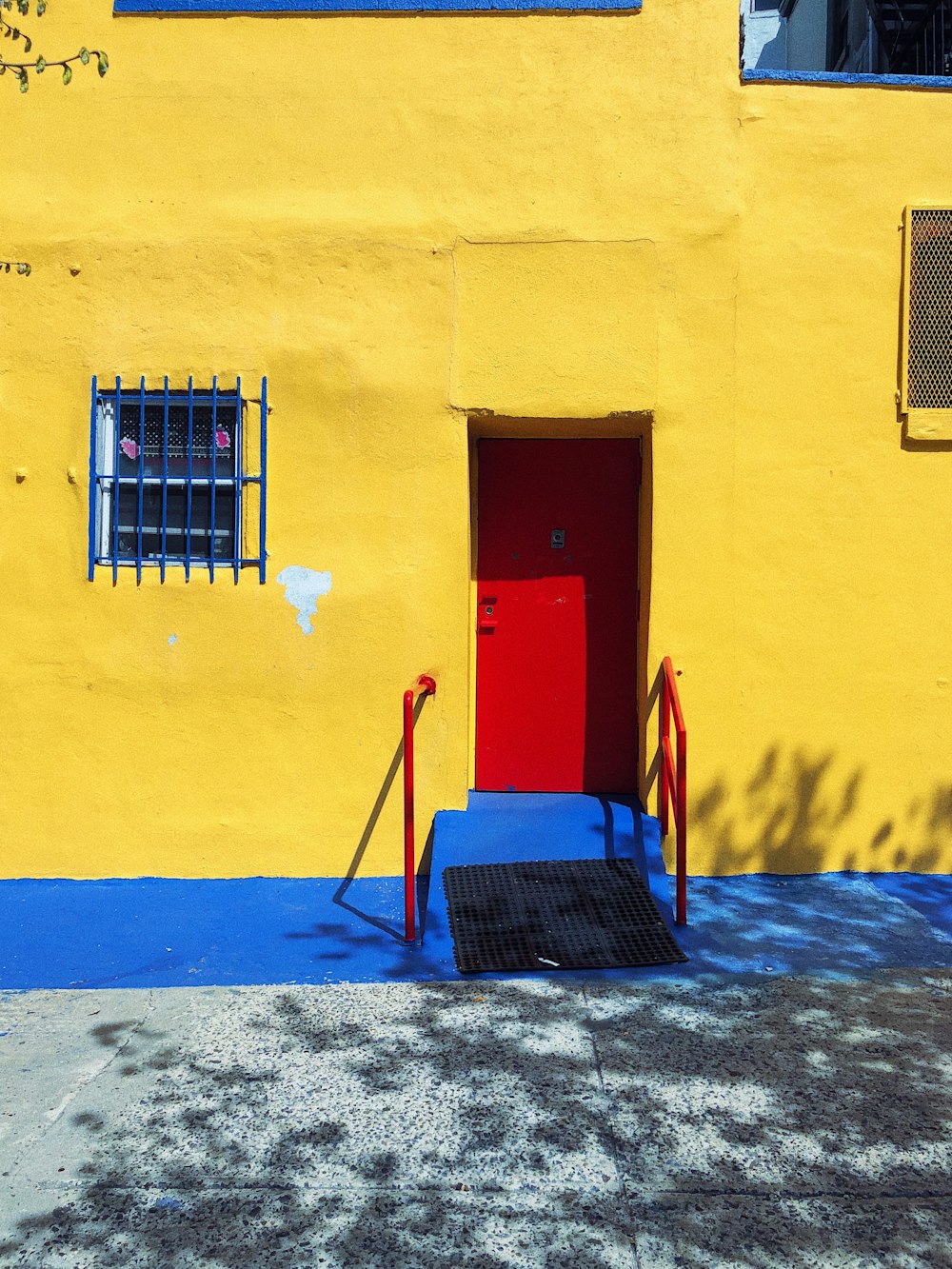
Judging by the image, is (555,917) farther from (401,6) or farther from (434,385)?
(401,6)

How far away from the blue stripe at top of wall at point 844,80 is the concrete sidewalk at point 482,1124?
481 cm

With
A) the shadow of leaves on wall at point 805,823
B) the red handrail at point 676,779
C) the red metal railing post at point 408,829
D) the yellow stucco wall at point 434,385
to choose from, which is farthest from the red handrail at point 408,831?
the shadow of leaves on wall at point 805,823

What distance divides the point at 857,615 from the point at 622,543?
1.42m

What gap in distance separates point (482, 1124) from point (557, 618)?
3.38 meters

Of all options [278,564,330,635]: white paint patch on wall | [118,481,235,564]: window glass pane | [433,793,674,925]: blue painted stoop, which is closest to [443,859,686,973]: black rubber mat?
[433,793,674,925]: blue painted stoop

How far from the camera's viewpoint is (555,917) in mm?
5191

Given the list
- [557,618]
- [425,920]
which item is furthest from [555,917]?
[557,618]

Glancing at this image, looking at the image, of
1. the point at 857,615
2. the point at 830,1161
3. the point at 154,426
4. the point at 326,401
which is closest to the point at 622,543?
the point at 857,615

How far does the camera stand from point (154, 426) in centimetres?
608

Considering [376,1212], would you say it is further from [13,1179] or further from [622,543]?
[622,543]

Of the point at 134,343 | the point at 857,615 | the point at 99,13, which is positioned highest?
the point at 99,13

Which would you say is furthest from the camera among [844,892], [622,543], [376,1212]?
[622,543]

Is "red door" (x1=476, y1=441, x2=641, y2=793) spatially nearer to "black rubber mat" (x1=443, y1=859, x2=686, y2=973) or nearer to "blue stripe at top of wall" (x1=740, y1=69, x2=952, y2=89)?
"black rubber mat" (x1=443, y1=859, x2=686, y2=973)

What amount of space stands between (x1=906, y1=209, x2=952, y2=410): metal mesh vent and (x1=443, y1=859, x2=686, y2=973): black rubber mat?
3.20 meters
